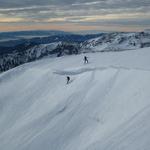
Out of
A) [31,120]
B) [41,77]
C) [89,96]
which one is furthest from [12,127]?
[41,77]

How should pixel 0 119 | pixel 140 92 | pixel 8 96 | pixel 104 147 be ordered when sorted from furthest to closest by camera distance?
pixel 8 96 → pixel 0 119 → pixel 140 92 → pixel 104 147

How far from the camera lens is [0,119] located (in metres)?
63.0

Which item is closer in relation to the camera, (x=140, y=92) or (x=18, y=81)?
(x=140, y=92)

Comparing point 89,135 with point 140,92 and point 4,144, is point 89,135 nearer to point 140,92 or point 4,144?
point 140,92

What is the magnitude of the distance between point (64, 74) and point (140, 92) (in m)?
28.3

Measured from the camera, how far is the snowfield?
115 ft

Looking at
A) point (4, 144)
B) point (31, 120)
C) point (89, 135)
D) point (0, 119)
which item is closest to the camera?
point (89, 135)

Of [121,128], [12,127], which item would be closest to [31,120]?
[12,127]

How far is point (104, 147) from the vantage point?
3262 cm

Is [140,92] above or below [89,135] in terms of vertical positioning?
above

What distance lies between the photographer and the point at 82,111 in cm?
4725

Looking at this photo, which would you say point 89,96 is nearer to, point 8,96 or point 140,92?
point 140,92

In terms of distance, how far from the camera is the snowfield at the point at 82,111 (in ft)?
115

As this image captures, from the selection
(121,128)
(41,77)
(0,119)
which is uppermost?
(121,128)
